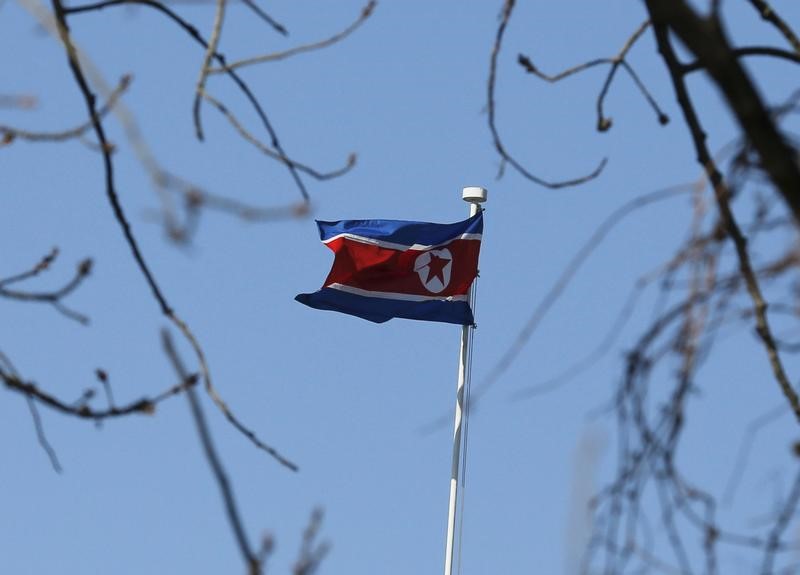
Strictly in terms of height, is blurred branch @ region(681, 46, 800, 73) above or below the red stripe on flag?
below

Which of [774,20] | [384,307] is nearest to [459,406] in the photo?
[384,307]

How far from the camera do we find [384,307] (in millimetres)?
15133

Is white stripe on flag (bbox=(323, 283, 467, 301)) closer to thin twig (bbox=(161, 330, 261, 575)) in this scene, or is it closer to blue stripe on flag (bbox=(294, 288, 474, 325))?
blue stripe on flag (bbox=(294, 288, 474, 325))

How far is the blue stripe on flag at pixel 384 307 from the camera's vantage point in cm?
1484

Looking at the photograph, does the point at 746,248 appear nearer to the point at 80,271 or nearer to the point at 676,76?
the point at 676,76

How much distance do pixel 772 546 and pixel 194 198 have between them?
51.8 inches

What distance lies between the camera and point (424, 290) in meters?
15.4

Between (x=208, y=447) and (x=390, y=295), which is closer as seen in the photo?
(x=208, y=447)

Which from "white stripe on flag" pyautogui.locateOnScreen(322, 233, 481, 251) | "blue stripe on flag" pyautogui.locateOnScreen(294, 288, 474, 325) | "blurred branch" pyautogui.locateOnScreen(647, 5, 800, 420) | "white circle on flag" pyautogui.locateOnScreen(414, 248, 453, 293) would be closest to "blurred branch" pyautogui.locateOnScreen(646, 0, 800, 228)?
"blurred branch" pyautogui.locateOnScreen(647, 5, 800, 420)

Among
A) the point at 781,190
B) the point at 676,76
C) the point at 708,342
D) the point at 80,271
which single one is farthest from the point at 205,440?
the point at 80,271

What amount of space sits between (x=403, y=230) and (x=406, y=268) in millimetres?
380

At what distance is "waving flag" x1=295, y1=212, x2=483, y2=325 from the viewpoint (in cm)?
1503

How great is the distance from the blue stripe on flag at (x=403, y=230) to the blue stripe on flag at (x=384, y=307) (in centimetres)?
60

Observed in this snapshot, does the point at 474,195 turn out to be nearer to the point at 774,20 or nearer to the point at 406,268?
the point at 406,268
